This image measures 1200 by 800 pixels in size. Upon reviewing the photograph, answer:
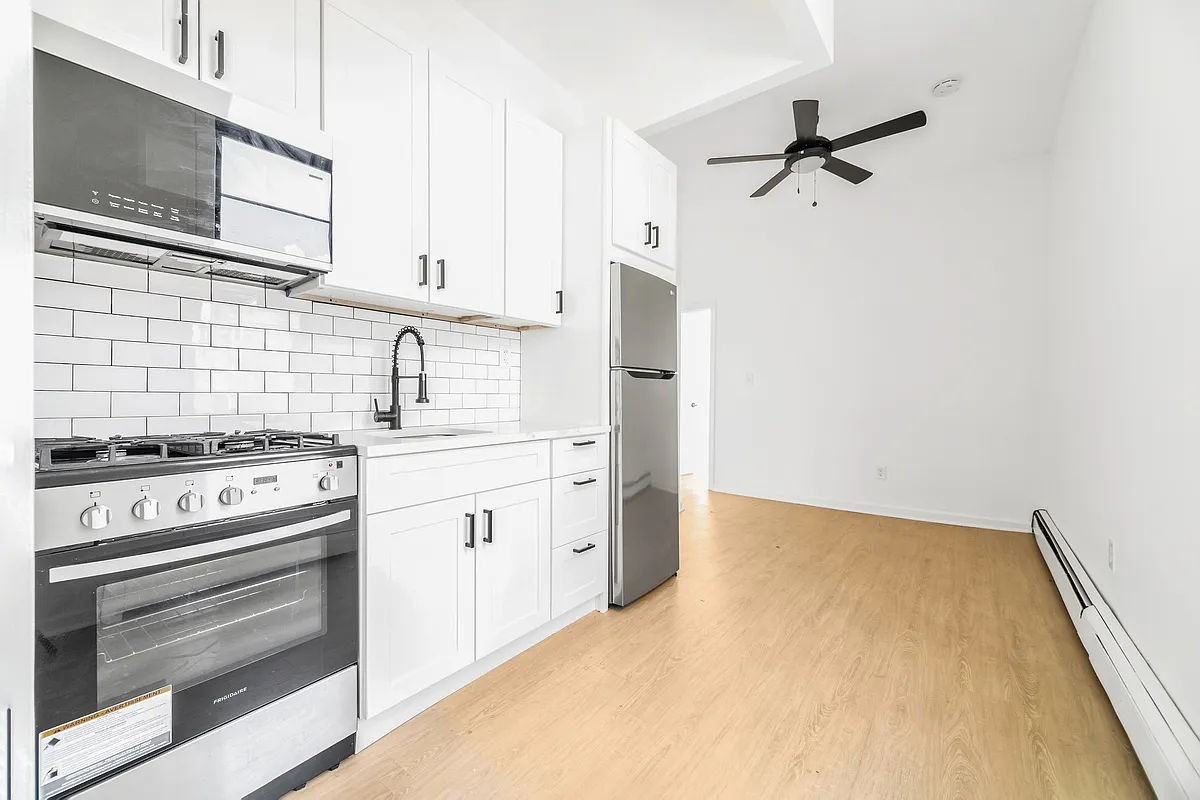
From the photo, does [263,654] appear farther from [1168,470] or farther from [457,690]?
[1168,470]

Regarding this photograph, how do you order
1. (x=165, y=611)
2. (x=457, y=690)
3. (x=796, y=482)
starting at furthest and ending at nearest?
1. (x=796, y=482)
2. (x=457, y=690)
3. (x=165, y=611)

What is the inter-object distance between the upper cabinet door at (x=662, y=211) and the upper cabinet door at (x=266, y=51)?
1.71m

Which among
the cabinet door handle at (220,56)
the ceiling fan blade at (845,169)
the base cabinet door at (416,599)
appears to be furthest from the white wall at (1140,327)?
the cabinet door handle at (220,56)

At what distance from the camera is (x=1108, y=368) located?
7.58 ft

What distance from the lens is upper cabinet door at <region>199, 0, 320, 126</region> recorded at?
1.47m

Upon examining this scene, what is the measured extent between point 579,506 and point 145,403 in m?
1.62

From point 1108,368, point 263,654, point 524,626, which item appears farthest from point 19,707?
point 1108,368

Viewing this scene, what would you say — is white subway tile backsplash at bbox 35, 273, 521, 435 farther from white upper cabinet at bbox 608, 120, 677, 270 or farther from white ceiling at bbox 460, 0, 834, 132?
white ceiling at bbox 460, 0, 834, 132

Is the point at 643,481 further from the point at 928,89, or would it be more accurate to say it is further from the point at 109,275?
the point at 928,89

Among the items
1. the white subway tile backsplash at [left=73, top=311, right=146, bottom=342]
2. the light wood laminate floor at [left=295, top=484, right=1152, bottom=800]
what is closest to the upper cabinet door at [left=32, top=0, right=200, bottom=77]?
the white subway tile backsplash at [left=73, top=311, right=146, bottom=342]

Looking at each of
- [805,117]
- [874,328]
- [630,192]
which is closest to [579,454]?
[630,192]

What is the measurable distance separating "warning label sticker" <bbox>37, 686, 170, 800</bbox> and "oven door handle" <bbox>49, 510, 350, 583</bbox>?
298mm

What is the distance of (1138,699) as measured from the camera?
1604 millimetres

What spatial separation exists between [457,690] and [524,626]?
1.09ft
